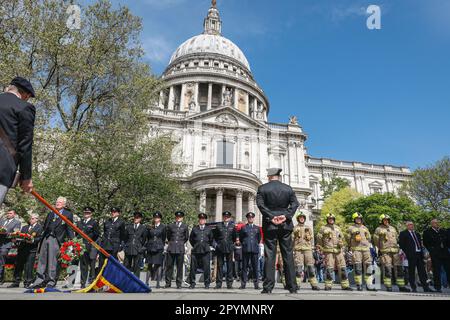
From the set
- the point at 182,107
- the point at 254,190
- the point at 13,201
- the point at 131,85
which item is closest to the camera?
the point at 13,201

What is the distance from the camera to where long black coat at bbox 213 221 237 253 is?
434 inches

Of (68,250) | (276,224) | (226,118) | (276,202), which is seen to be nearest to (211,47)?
(226,118)

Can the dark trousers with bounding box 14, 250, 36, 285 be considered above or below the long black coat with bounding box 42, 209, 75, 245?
below

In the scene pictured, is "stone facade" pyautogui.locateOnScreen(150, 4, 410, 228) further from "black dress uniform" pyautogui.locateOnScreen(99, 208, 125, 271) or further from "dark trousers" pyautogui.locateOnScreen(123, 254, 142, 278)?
"dark trousers" pyautogui.locateOnScreen(123, 254, 142, 278)

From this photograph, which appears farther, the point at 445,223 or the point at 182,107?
the point at 182,107

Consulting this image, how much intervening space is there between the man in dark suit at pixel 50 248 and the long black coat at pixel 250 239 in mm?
5339

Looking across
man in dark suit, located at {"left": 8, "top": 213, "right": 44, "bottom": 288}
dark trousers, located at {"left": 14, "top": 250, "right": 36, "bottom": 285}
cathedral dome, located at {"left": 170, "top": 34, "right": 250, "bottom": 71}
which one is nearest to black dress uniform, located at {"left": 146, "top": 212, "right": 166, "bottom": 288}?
man in dark suit, located at {"left": 8, "top": 213, "right": 44, "bottom": 288}

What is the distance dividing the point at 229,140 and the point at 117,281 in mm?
37514

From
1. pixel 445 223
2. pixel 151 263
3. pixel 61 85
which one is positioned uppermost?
pixel 61 85

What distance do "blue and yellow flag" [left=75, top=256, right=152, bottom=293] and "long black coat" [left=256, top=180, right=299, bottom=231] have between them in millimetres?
2799
